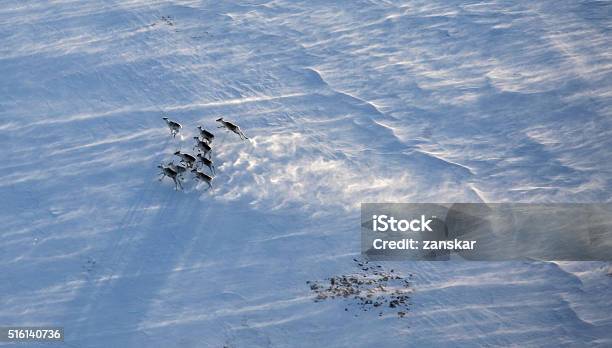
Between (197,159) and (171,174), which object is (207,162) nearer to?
(171,174)

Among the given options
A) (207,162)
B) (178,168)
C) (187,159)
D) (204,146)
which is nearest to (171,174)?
Answer: (178,168)

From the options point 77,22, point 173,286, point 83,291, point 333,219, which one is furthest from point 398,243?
point 77,22

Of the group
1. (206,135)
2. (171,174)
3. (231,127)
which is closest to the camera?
(171,174)

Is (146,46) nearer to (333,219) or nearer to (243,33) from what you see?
(243,33)

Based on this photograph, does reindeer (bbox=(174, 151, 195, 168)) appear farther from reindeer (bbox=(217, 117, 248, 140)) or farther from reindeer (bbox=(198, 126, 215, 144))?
reindeer (bbox=(217, 117, 248, 140))

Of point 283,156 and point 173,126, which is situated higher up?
point 173,126

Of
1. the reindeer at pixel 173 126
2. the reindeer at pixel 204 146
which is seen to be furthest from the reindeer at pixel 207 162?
the reindeer at pixel 173 126

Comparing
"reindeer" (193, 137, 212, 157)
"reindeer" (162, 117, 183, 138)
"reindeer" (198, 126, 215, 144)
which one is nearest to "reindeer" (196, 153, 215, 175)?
"reindeer" (193, 137, 212, 157)
